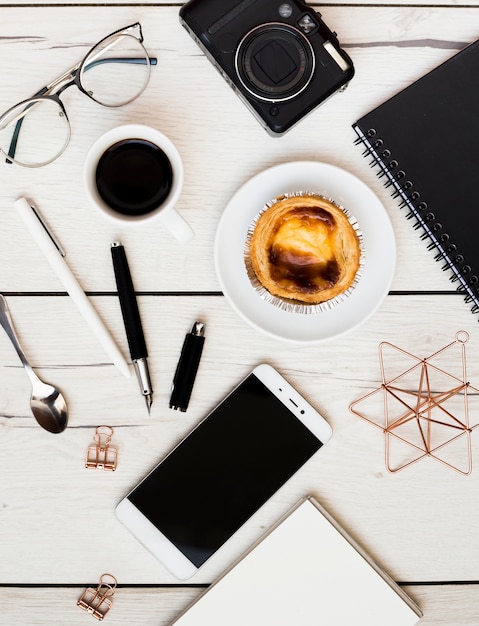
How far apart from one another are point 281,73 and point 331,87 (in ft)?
0.21

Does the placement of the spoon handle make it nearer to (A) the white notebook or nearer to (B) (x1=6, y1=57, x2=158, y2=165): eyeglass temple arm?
(B) (x1=6, y1=57, x2=158, y2=165): eyeglass temple arm

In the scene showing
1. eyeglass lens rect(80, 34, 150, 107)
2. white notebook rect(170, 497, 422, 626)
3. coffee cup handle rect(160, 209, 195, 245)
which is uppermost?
eyeglass lens rect(80, 34, 150, 107)

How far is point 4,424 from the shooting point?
771 mm

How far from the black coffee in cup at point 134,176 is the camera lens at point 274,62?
14cm

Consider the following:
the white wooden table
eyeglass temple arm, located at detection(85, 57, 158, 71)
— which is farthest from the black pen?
eyeglass temple arm, located at detection(85, 57, 158, 71)

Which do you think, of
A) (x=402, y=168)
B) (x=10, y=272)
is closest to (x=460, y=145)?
(x=402, y=168)

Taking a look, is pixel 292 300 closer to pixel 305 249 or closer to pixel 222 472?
pixel 305 249

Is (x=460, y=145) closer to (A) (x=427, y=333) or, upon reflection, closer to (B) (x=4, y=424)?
(A) (x=427, y=333)

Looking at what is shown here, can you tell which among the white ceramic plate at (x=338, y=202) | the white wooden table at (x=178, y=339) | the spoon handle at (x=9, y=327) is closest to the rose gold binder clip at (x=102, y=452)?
the white wooden table at (x=178, y=339)

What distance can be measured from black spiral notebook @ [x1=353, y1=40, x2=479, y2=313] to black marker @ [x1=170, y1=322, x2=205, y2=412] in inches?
12.9

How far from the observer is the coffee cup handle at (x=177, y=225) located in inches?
28.0

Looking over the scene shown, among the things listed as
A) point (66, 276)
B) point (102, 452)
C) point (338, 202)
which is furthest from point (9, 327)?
point (338, 202)

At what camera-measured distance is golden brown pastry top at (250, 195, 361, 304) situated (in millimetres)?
692

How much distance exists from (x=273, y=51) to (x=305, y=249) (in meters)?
0.24
